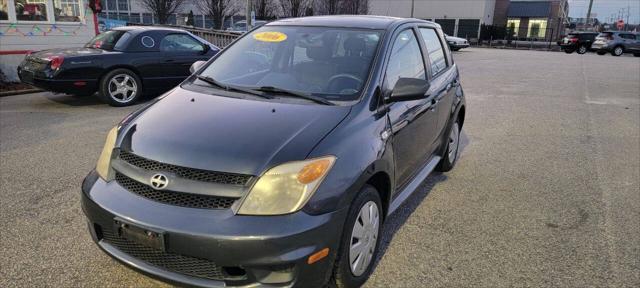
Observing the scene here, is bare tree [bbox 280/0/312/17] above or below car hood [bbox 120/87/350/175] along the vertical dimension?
above

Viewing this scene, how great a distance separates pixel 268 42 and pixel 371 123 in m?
1.42

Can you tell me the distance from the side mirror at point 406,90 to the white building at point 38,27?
10823 mm

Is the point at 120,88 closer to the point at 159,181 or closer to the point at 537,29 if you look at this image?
the point at 159,181

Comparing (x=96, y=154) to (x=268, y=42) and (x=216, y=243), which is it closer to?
(x=268, y=42)

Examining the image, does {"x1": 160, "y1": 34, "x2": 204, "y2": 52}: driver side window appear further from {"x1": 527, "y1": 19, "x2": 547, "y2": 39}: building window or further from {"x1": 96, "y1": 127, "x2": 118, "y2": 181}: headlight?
{"x1": 527, "y1": 19, "x2": 547, "y2": 39}: building window

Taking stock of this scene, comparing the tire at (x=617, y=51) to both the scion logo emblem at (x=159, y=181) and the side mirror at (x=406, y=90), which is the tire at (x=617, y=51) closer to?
the side mirror at (x=406, y=90)

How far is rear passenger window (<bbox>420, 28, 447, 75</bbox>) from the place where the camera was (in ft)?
14.4

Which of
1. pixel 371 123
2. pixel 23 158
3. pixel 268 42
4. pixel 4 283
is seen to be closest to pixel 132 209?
pixel 4 283

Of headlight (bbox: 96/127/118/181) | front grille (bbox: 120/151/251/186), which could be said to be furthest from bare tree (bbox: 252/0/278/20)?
front grille (bbox: 120/151/251/186)

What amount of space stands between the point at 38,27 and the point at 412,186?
11.2m

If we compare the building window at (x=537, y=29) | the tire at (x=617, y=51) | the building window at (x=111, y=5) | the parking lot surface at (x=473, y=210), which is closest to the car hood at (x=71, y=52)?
the parking lot surface at (x=473, y=210)

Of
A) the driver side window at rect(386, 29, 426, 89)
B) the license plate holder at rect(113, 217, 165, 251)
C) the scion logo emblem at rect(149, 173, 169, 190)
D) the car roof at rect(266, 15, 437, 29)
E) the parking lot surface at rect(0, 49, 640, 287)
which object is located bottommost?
the parking lot surface at rect(0, 49, 640, 287)

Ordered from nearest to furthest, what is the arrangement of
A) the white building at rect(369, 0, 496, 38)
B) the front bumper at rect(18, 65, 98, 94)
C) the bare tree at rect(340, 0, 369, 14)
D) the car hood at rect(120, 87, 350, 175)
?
the car hood at rect(120, 87, 350, 175)
the front bumper at rect(18, 65, 98, 94)
the bare tree at rect(340, 0, 369, 14)
the white building at rect(369, 0, 496, 38)

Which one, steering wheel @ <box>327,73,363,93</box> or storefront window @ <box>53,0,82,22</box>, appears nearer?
steering wheel @ <box>327,73,363,93</box>
